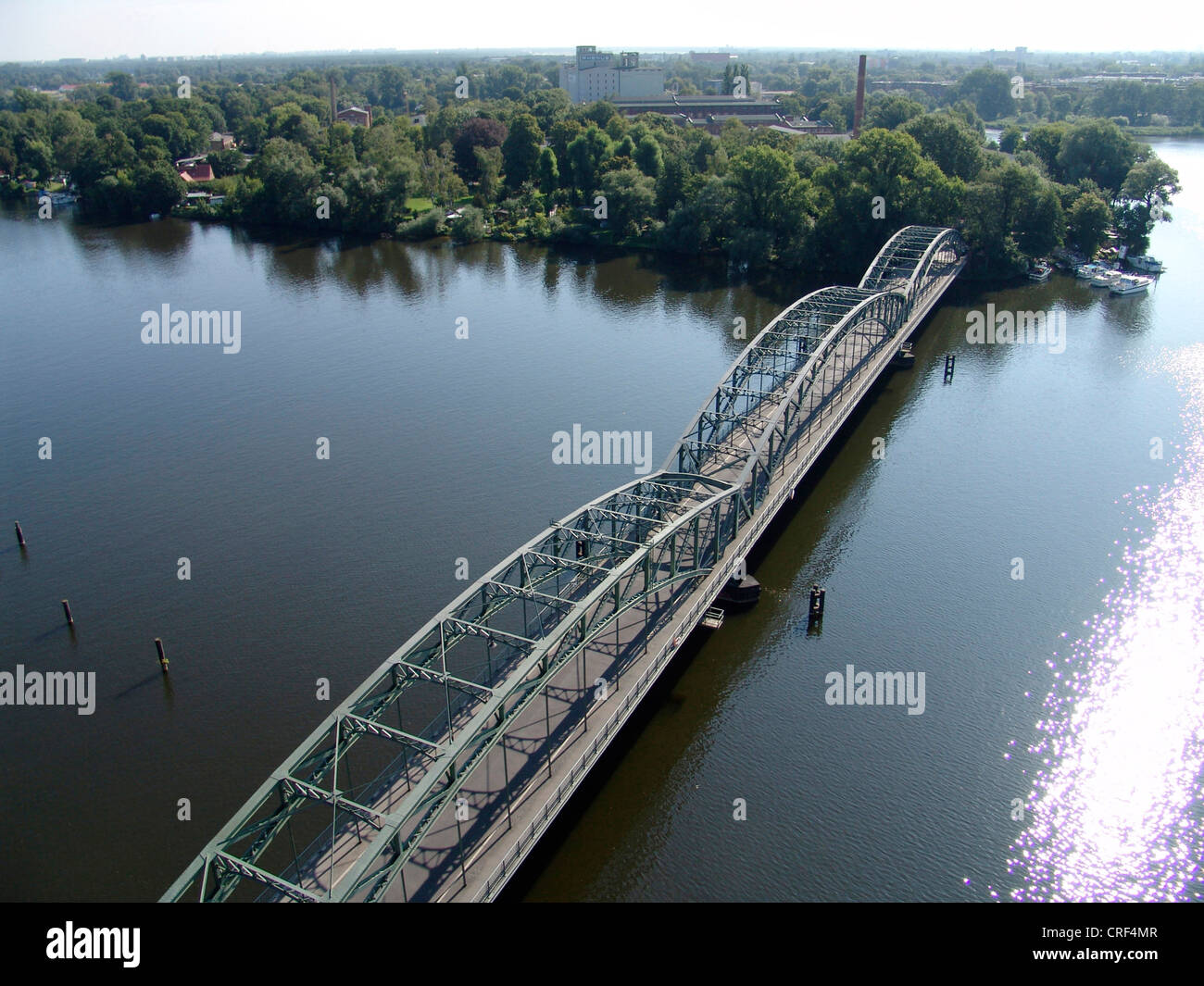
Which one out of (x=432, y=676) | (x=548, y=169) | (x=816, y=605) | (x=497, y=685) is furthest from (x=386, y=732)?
(x=548, y=169)

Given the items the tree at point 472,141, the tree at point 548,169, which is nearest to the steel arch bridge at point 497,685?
the tree at point 548,169

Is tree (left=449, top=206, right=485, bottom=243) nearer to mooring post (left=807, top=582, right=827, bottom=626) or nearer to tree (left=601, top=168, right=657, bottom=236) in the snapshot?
tree (left=601, top=168, right=657, bottom=236)

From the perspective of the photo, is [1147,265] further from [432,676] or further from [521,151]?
[432,676]

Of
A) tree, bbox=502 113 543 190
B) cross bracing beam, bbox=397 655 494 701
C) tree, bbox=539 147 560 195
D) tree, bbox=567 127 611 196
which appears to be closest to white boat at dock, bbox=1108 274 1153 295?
tree, bbox=567 127 611 196
